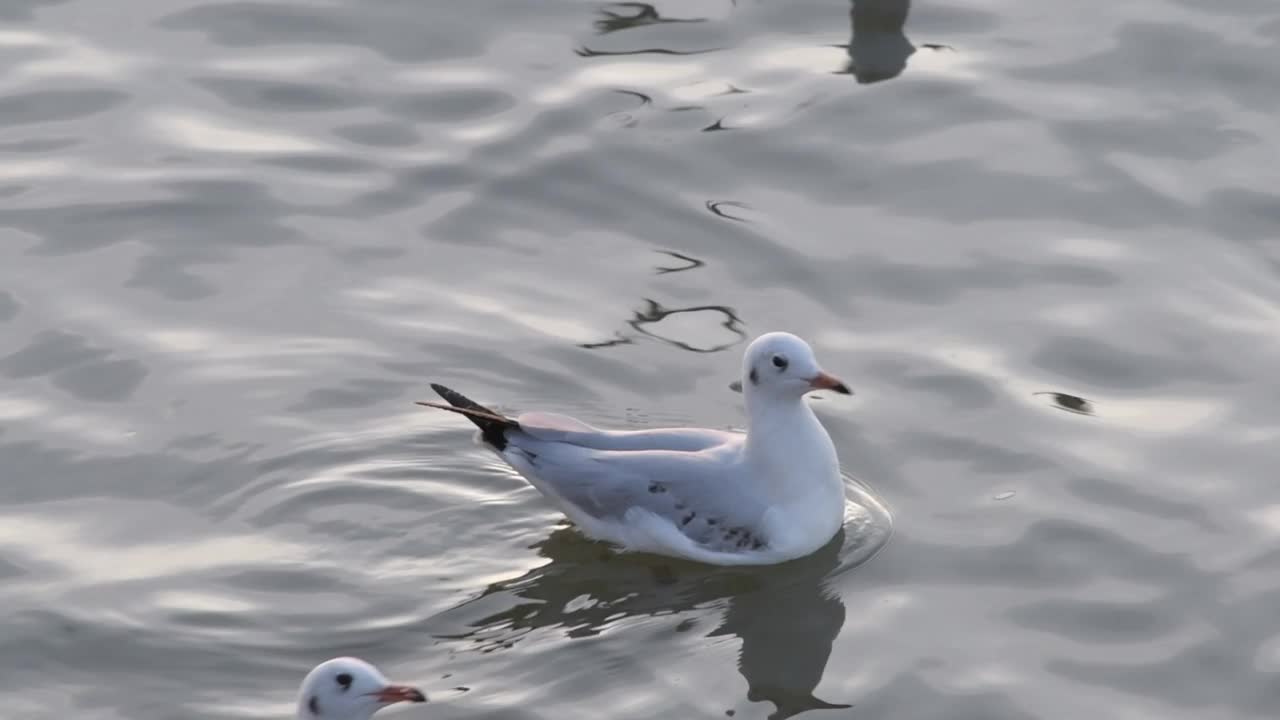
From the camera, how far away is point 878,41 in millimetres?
14820

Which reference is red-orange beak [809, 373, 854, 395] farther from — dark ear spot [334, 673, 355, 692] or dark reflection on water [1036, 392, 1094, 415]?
dark ear spot [334, 673, 355, 692]

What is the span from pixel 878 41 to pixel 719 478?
594 centimetres

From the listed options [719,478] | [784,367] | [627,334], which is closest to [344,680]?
[719,478]

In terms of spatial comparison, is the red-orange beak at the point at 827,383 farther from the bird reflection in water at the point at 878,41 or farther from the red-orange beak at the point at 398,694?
the bird reflection in water at the point at 878,41

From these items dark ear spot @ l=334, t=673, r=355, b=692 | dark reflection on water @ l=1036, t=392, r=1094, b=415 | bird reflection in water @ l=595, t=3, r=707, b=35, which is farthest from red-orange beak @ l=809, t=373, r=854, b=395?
bird reflection in water @ l=595, t=3, r=707, b=35

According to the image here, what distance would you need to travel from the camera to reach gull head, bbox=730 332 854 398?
9.59 meters

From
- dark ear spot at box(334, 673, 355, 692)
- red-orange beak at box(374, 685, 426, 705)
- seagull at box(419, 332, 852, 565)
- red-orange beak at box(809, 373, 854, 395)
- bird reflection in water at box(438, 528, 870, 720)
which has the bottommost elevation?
bird reflection in water at box(438, 528, 870, 720)

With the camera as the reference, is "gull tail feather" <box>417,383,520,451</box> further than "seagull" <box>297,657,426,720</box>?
Yes

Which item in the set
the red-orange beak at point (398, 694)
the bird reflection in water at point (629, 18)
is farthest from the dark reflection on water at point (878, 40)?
the red-orange beak at point (398, 694)

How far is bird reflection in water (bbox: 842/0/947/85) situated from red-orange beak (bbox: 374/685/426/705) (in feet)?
25.0

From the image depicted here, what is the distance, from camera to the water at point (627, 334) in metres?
8.98

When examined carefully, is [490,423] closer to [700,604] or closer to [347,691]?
[700,604]

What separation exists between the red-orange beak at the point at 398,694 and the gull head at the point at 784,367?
8.48 ft

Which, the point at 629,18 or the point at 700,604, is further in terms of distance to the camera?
the point at 629,18
